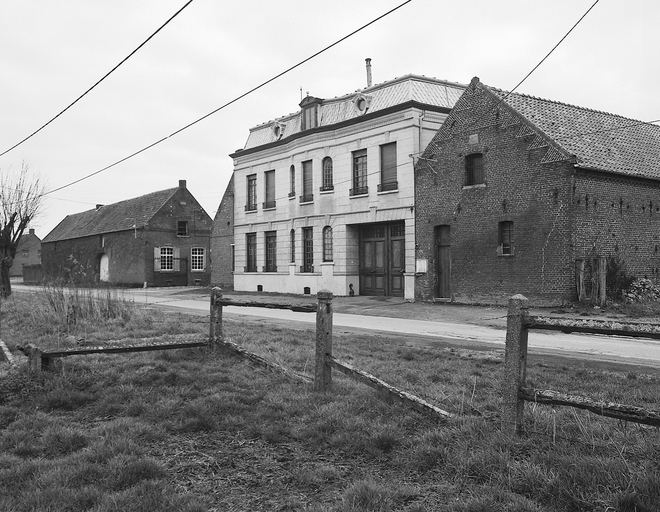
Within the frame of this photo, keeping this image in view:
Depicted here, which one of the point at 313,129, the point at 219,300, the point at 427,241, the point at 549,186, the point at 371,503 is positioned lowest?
the point at 371,503

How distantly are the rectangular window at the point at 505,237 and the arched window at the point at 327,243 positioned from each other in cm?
936

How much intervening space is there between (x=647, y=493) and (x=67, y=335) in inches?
414

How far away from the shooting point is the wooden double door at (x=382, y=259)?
24.8 metres

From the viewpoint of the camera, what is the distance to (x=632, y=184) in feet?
64.9

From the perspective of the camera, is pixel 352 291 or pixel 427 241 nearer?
pixel 427 241

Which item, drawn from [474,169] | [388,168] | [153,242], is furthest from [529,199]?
[153,242]

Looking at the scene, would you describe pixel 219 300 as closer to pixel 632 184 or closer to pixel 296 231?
pixel 632 184

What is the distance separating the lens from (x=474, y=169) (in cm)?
2114

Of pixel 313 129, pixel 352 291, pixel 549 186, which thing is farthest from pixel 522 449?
pixel 313 129

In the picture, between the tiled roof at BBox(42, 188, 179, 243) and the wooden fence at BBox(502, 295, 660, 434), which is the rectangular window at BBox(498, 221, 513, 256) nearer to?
the wooden fence at BBox(502, 295, 660, 434)

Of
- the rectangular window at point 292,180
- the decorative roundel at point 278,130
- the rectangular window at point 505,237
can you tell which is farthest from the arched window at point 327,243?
the rectangular window at point 505,237

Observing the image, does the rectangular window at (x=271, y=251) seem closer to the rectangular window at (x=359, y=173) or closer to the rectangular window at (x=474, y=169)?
the rectangular window at (x=359, y=173)

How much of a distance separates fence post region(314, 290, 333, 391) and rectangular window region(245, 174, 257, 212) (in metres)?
26.7

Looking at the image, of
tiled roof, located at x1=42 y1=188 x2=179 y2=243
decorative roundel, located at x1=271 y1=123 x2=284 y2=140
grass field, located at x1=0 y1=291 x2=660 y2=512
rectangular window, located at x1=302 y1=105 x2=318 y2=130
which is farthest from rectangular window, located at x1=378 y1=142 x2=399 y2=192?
tiled roof, located at x1=42 y1=188 x2=179 y2=243
